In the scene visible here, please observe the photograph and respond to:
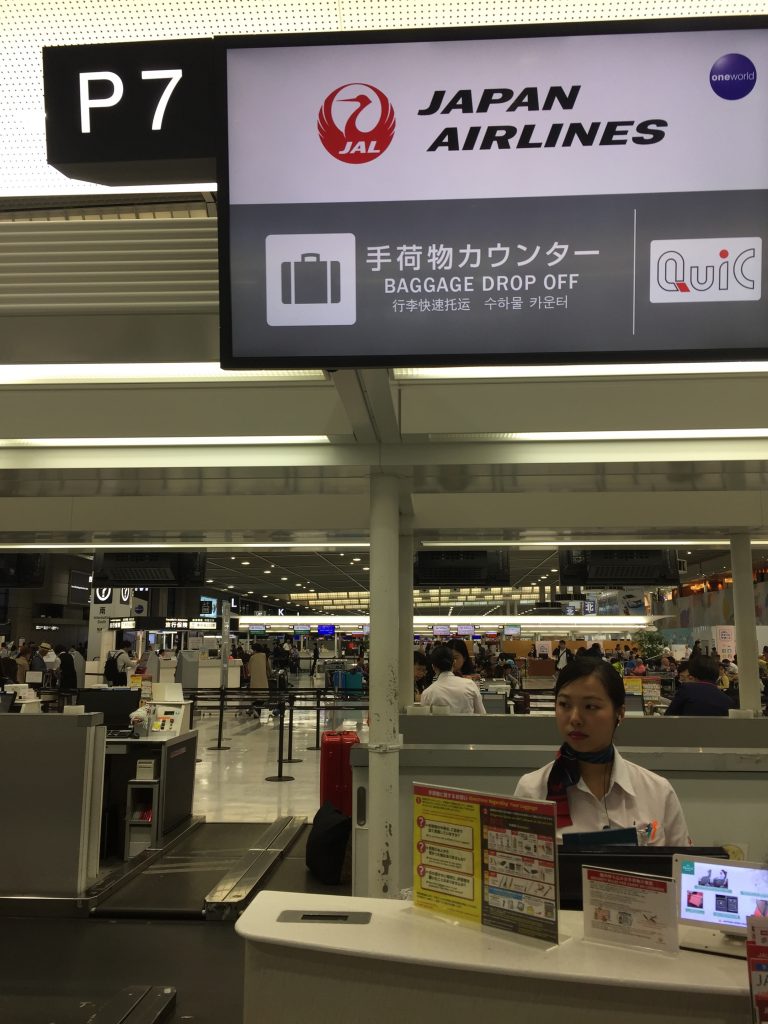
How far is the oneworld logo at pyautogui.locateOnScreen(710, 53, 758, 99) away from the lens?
205cm

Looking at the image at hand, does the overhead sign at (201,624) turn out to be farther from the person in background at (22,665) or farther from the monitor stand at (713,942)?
the monitor stand at (713,942)

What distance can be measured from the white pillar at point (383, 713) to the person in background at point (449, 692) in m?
2.57

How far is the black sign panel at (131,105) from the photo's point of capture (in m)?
2.47

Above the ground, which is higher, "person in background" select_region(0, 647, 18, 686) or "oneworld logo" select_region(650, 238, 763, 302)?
"oneworld logo" select_region(650, 238, 763, 302)

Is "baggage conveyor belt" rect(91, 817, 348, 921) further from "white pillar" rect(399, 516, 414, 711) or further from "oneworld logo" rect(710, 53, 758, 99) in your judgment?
"oneworld logo" rect(710, 53, 758, 99)

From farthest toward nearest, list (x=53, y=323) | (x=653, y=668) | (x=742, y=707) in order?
1. (x=653, y=668)
2. (x=742, y=707)
3. (x=53, y=323)

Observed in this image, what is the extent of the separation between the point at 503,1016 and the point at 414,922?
1.14 ft

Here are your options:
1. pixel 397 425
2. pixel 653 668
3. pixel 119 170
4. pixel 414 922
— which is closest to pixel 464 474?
pixel 397 425

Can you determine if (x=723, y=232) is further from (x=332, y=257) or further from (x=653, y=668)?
(x=653, y=668)

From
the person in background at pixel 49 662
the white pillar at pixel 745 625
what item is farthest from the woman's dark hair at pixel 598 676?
the person in background at pixel 49 662

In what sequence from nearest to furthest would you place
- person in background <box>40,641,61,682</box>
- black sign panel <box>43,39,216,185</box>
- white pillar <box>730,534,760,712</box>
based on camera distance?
black sign panel <box>43,39,216,185</box>
white pillar <box>730,534,760,712</box>
person in background <box>40,641,61,682</box>

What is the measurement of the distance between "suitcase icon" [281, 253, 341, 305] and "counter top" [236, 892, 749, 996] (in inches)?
62.2

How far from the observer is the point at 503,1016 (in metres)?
1.78

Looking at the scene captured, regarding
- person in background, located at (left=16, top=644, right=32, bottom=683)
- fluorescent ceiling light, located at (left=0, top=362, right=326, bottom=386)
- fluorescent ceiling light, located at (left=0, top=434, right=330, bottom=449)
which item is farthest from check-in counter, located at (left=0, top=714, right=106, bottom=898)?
person in background, located at (left=16, top=644, right=32, bottom=683)
